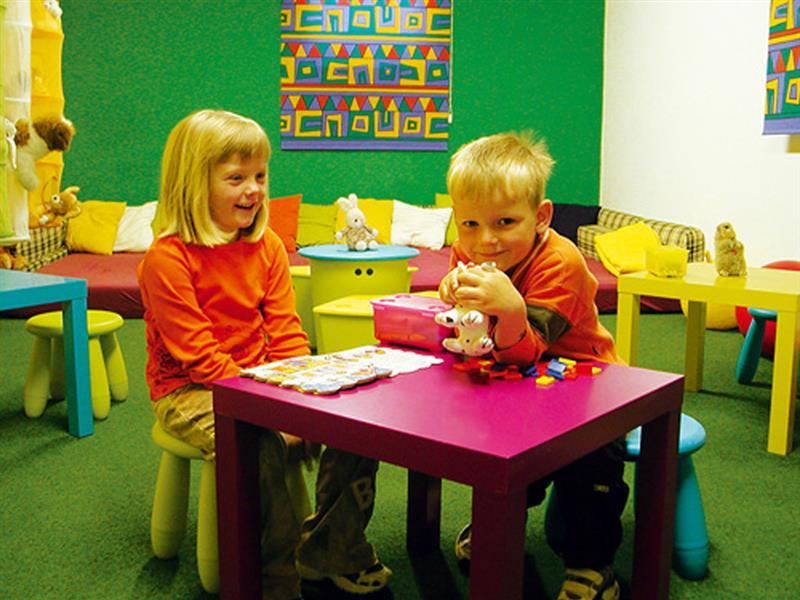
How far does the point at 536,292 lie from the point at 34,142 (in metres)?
1.80

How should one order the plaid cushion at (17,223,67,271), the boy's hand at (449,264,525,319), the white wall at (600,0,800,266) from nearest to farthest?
the boy's hand at (449,264,525,319) → the white wall at (600,0,800,266) → the plaid cushion at (17,223,67,271)

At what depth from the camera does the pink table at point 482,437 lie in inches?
40.8

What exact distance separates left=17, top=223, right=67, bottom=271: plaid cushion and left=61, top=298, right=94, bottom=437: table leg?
8.21 ft

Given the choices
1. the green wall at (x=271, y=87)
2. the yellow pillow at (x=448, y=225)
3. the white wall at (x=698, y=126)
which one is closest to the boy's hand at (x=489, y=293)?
the white wall at (x=698, y=126)

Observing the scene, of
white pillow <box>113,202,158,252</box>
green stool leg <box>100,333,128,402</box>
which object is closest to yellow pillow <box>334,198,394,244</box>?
white pillow <box>113,202,158,252</box>

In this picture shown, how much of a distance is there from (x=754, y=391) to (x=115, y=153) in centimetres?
456

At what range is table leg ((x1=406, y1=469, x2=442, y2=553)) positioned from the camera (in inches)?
73.3

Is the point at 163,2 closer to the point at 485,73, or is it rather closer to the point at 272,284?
the point at 485,73

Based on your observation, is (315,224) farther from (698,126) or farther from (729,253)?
(729,253)

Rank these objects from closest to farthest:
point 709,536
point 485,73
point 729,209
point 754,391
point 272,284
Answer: point 272,284 < point 709,536 < point 754,391 < point 729,209 < point 485,73

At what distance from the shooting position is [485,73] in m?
6.19

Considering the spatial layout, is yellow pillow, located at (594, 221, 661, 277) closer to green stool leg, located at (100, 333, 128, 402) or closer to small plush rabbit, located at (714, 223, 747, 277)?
small plush rabbit, located at (714, 223, 747, 277)

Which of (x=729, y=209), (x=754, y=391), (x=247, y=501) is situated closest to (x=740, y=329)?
(x=729, y=209)

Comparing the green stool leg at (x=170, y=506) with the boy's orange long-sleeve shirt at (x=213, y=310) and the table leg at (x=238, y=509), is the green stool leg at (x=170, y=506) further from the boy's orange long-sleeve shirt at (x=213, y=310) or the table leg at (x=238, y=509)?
the table leg at (x=238, y=509)
